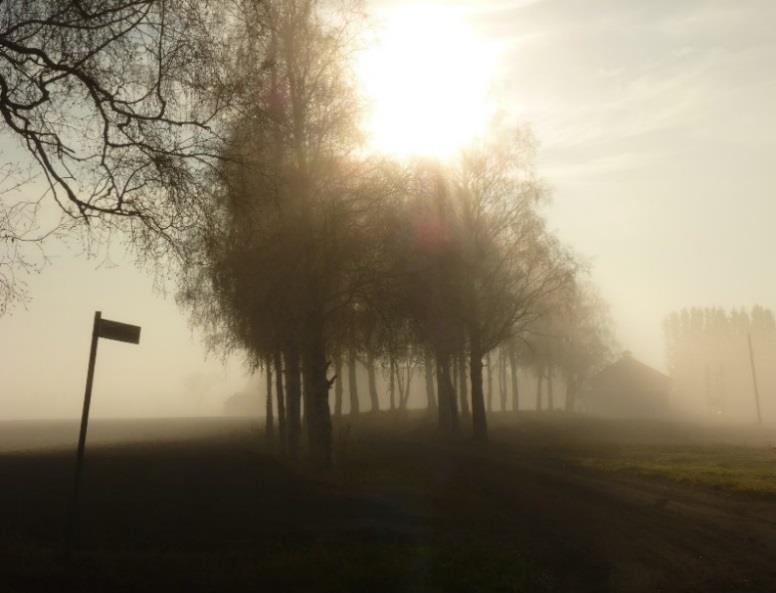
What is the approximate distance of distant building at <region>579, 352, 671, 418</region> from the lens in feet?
328

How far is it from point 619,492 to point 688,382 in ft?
478

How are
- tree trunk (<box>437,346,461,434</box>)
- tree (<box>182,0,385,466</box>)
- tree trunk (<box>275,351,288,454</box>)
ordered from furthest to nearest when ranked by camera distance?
tree trunk (<box>437,346,461,434</box>) < tree trunk (<box>275,351,288,454</box>) < tree (<box>182,0,385,466</box>)

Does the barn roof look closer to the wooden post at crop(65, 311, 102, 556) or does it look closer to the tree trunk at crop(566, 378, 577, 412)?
the tree trunk at crop(566, 378, 577, 412)

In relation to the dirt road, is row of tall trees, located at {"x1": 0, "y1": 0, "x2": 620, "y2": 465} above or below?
above

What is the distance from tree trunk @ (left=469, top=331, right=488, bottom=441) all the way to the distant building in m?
66.5

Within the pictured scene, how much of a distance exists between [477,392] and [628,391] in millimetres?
71779

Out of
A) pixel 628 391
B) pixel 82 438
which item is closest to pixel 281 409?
pixel 82 438

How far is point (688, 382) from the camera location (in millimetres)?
153500

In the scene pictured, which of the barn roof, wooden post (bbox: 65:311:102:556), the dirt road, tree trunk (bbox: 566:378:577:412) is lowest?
the dirt road

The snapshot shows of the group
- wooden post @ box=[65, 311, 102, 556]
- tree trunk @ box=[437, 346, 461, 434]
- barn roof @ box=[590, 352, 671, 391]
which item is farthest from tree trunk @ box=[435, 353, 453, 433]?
barn roof @ box=[590, 352, 671, 391]

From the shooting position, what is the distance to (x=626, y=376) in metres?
101

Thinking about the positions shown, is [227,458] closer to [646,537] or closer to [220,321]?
[220,321]

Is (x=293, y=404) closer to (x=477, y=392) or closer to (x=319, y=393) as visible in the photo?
(x=319, y=393)

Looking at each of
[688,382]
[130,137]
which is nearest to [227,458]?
[130,137]
